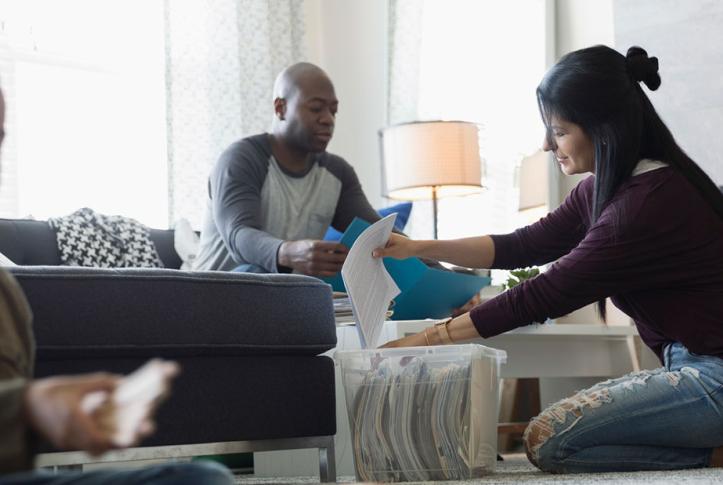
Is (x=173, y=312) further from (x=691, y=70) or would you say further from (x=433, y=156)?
(x=691, y=70)

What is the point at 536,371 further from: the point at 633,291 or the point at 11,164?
the point at 11,164

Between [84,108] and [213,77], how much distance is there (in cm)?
55

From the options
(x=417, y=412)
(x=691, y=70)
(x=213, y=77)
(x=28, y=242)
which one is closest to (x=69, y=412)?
(x=417, y=412)

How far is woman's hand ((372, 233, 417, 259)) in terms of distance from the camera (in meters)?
1.94

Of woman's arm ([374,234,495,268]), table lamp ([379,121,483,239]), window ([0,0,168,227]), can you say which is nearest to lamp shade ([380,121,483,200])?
table lamp ([379,121,483,239])

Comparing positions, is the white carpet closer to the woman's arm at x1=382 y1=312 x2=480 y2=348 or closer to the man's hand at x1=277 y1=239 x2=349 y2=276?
the woman's arm at x1=382 y1=312 x2=480 y2=348

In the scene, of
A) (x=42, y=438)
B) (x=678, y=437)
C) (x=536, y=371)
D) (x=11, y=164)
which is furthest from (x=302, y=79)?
(x=42, y=438)

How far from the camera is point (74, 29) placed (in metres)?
3.88

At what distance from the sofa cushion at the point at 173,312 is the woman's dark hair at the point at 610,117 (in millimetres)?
525

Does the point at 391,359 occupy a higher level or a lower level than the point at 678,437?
higher

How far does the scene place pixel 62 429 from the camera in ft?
A: 1.72

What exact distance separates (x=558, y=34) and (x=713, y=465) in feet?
7.47

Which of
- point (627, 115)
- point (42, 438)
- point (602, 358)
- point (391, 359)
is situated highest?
point (627, 115)

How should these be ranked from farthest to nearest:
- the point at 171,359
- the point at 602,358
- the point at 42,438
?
the point at 602,358
the point at 171,359
the point at 42,438
